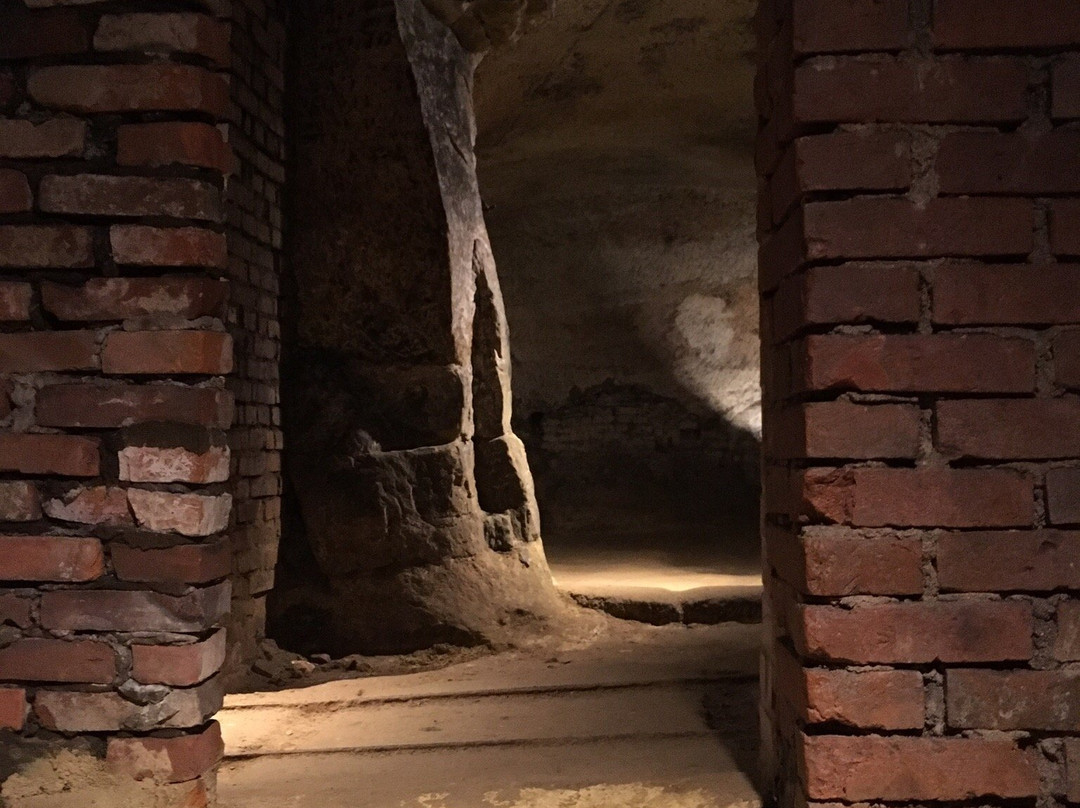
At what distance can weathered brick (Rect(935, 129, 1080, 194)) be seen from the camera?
56.5 inches

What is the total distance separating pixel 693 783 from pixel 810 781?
2.31 ft

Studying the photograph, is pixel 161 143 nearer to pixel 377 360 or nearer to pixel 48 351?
pixel 48 351

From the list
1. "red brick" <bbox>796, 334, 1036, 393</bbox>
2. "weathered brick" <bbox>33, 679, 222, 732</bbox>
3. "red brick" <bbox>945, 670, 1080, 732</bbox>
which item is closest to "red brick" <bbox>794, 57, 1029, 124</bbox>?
"red brick" <bbox>796, 334, 1036, 393</bbox>

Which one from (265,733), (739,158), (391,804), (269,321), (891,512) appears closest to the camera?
(891,512)

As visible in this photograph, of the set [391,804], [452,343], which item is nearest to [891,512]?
[391,804]

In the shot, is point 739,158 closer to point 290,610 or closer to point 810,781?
point 290,610

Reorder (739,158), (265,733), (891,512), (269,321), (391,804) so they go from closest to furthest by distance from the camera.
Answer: (891,512) < (391,804) < (265,733) < (269,321) < (739,158)

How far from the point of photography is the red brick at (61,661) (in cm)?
163

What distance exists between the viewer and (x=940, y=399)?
56.4 inches

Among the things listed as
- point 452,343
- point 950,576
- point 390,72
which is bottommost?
point 950,576

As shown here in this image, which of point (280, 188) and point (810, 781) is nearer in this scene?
point (810, 781)

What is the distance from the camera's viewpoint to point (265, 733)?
A: 2729 millimetres

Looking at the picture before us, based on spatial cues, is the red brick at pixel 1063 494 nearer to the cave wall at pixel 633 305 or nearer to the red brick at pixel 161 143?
the red brick at pixel 161 143

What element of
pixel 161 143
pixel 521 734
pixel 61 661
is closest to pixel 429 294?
pixel 521 734
